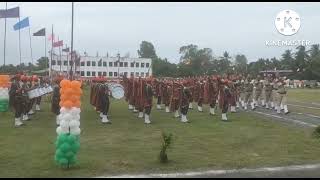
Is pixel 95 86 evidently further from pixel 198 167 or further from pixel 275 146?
pixel 198 167

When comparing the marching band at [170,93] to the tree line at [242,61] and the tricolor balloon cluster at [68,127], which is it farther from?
the tree line at [242,61]

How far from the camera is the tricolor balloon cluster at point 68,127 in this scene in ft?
36.4

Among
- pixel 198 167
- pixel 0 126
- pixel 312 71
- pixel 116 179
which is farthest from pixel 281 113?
pixel 312 71

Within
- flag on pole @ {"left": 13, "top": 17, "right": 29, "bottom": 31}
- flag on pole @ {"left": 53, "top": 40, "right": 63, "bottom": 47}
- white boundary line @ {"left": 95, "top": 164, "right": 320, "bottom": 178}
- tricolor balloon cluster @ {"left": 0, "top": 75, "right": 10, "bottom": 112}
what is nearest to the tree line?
flag on pole @ {"left": 53, "top": 40, "right": 63, "bottom": 47}

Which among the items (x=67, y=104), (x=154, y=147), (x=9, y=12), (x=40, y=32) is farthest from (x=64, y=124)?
(x=40, y=32)

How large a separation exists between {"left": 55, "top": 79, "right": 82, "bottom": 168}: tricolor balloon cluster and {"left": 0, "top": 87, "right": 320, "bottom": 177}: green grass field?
0.26m

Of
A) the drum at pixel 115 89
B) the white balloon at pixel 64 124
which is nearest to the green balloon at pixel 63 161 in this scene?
the white balloon at pixel 64 124

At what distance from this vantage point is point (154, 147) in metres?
14.3

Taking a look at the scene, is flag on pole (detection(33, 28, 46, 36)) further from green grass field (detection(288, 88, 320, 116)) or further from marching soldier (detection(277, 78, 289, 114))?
marching soldier (detection(277, 78, 289, 114))

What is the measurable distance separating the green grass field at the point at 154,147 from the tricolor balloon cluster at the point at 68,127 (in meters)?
0.26

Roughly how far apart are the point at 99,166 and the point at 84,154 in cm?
173

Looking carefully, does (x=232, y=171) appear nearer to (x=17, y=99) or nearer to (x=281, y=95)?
(x=17, y=99)

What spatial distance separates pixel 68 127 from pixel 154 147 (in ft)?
11.3

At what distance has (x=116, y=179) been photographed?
10.2 metres
